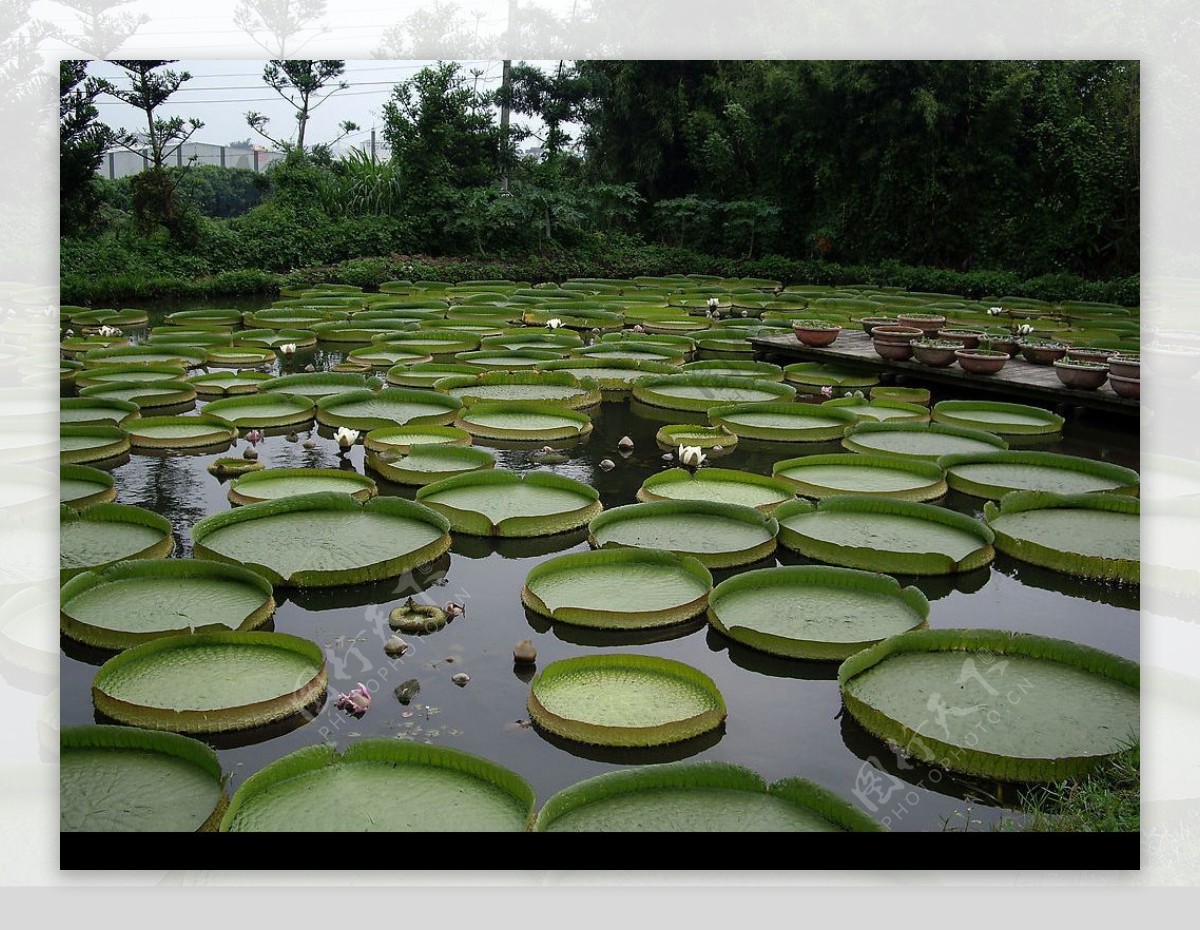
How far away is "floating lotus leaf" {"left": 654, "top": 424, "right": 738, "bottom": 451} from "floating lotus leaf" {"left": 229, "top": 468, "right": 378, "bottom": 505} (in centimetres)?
217

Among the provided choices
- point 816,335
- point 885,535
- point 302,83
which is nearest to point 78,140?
point 302,83

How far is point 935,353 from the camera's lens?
823cm

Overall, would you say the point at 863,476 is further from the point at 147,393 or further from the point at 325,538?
the point at 147,393

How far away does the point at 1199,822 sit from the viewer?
9.53 ft

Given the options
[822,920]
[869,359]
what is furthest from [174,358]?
[822,920]

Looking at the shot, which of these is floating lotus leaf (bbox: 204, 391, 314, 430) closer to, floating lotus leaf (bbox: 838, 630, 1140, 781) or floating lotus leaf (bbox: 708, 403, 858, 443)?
floating lotus leaf (bbox: 708, 403, 858, 443)

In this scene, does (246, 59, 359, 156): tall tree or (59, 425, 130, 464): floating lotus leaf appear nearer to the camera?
(246, 59, 359, 156): tall tree

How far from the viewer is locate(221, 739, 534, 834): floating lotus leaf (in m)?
2.74

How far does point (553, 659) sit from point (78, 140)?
2776 mm

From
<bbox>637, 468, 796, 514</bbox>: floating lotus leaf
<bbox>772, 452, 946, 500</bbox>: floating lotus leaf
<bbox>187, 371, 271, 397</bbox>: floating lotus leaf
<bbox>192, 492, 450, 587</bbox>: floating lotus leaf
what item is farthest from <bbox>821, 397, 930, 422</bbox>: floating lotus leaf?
<bbox>187, 371, 271, 397</bbox>: floating lotus leaf

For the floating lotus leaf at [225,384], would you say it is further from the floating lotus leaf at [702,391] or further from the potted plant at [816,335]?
the potted plant at [816,335]

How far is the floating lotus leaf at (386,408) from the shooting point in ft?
23.1

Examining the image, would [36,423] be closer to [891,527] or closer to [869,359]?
[891,527]

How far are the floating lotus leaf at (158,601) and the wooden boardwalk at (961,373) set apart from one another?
17.6 ft
